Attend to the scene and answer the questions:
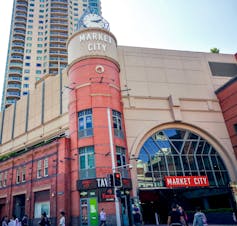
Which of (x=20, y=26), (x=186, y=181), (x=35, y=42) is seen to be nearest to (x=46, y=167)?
(x=186, y=181)

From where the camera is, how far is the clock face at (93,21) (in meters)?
32.3

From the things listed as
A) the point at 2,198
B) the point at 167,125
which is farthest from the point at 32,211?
the point at 167,125

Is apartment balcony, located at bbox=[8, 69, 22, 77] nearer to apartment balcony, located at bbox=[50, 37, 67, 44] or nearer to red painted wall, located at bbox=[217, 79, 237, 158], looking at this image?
apartment balcony, located at bbox=[50, 37, 67, 44]

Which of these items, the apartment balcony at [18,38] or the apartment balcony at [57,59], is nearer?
the apartment balcony at [57,59]

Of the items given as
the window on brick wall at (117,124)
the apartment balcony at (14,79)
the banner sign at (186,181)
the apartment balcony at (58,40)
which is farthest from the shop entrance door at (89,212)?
the apartment balcony at (58,40)

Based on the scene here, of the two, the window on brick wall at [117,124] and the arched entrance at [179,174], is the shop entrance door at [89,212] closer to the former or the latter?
the arched entrance at [179,174]

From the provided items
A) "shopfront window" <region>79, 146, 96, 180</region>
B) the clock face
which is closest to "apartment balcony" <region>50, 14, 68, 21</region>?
the clock face

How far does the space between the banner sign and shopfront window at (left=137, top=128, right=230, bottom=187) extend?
1080mm

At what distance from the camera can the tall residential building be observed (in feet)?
224

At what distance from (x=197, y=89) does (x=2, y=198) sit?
3068 centimetres

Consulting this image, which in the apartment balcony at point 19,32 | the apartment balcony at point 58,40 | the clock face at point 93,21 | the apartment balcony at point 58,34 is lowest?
the clock face at point 93,21

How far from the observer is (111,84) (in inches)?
1104

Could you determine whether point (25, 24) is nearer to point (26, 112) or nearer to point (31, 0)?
point (31, 0)

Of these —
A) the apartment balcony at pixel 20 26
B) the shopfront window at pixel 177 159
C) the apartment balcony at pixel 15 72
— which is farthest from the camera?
the apartment balcony at pixel 20 26
